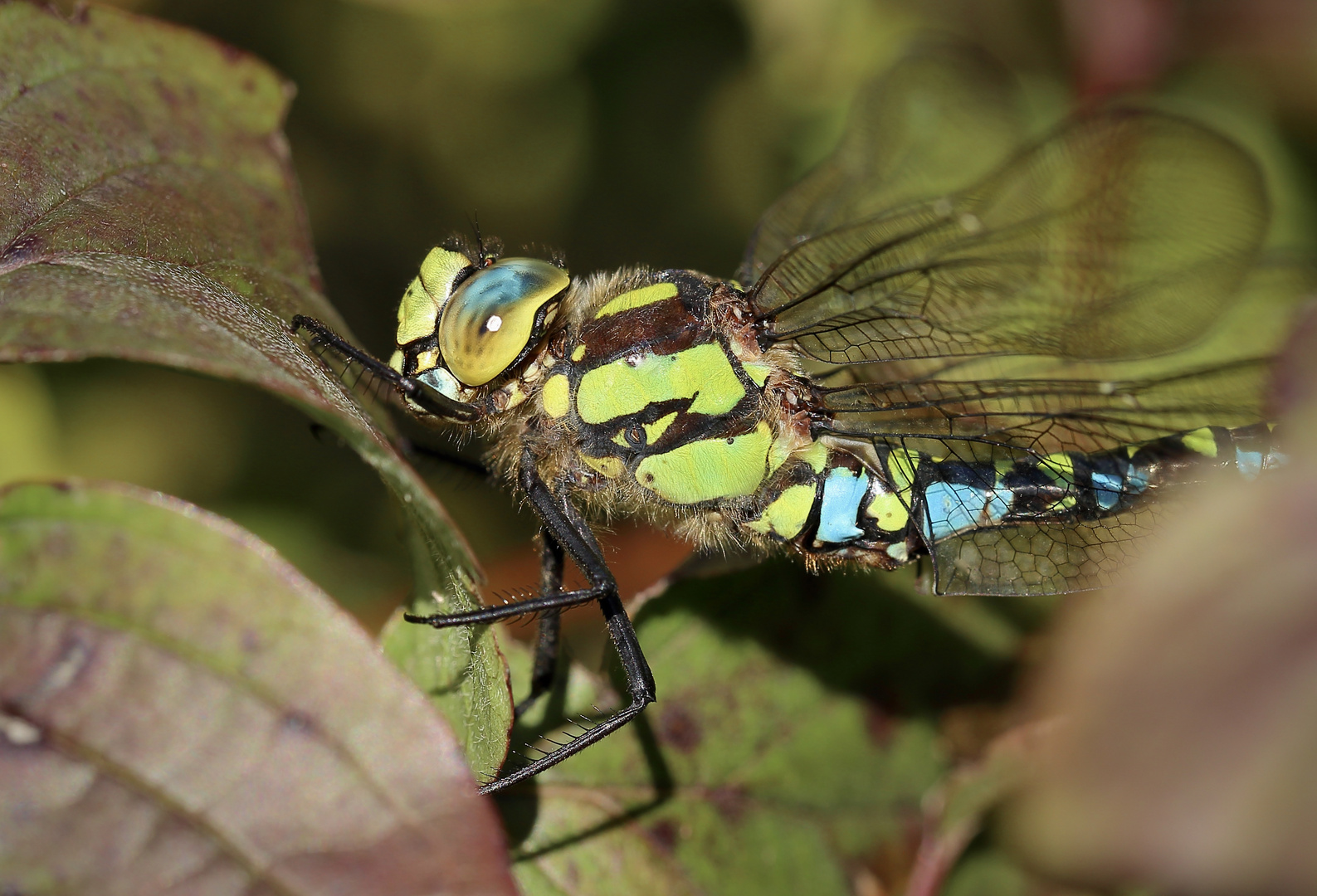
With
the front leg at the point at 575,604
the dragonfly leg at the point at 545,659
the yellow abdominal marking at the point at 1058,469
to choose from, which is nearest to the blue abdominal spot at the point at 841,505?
the yellow abdominal marking at the point at 1058,469

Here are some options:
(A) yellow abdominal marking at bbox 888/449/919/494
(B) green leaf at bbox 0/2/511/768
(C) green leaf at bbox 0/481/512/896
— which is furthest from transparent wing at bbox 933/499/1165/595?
(C) green leaf at bbox 0/481/512/896

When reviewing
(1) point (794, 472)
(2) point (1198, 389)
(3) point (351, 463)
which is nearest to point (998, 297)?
(2) point (1198, 389)

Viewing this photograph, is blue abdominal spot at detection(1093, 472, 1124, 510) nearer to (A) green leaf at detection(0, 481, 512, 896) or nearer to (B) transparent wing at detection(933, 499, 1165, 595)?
(B) transparent wing at detection(933, 499, 1165, 595)

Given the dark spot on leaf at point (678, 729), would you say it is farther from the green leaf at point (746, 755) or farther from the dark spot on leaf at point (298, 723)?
the dark spot on leaf at point (298, 723)

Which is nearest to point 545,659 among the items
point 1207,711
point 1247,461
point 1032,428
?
point 1032,428

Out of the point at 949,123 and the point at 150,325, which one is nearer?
the point at 150,325

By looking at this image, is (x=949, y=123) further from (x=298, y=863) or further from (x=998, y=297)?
(x=298, y=863)
